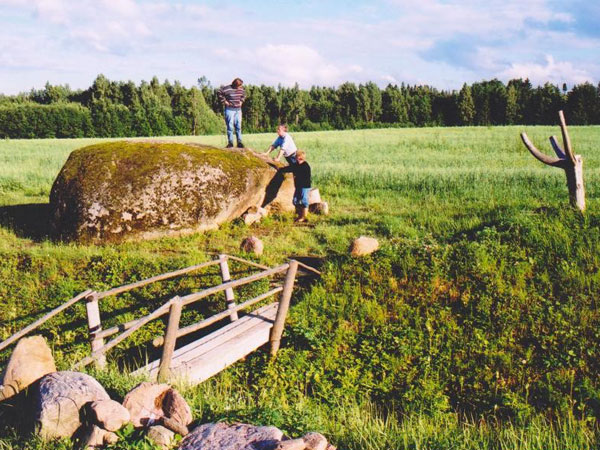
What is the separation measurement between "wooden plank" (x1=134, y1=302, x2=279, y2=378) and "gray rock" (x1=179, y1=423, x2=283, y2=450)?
1.88 metres

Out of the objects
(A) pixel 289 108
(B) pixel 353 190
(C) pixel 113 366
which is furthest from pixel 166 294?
(A) pixel 289 108

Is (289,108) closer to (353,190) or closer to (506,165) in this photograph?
(506,165)

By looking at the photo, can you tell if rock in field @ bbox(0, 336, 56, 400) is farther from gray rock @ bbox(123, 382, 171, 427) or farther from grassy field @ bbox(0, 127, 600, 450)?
gray rock @ bbox(123, 382, 171, 427)

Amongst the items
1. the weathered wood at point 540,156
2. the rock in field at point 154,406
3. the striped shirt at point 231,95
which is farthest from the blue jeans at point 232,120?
the rock in field at point 154,406

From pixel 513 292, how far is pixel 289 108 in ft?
272

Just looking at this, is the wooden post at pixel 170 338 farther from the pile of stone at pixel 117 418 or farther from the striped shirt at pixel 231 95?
the striped shirt at pixel 231 95

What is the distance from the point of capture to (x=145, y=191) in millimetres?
11680

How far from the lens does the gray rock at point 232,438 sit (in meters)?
→ 3.83

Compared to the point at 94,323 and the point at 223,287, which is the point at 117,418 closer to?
the point at 94,323

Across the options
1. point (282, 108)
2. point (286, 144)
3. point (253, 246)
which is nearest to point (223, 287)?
point (253, 246)

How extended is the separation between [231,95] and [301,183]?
347cm

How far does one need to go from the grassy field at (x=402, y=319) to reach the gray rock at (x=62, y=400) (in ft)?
0.49

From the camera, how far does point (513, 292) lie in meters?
9.02

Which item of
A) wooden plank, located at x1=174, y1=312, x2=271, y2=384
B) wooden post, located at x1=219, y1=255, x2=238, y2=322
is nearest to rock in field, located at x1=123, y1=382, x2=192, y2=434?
wooden plank, located at x1=174, y1=312, x2=271, y2=384
